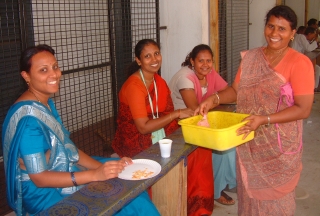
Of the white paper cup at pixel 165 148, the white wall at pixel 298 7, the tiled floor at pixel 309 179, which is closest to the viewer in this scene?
the white paper cup at pixel 165 148

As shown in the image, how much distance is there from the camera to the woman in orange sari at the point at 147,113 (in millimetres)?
3004

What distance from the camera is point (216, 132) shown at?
2166 millimetres

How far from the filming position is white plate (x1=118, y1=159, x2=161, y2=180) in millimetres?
2033

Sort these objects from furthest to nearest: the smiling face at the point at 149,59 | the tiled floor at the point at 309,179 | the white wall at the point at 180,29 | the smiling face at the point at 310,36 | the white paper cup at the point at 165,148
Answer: the smiling face at the point at 310,36 → the white wall at the point at 180,29 → the tiled floor at the point at 309,179 → the smiling face at the point at 149,59 → the white paper cup at the point at 165,148

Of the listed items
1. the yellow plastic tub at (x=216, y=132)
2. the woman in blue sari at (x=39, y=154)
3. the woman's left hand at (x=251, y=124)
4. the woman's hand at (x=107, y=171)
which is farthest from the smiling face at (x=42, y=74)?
the woman's left hand at (x=251, y=124)

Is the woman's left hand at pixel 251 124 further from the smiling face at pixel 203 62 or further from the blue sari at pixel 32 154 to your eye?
the smiling face at pixel 203 62

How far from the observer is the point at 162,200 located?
8.38 ft

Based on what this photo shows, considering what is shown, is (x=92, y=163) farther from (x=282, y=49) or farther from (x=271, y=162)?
(x=282, y=49)

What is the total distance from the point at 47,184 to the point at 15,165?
0.72 ft

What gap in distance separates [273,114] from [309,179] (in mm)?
2133

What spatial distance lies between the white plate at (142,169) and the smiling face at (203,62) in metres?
1.56

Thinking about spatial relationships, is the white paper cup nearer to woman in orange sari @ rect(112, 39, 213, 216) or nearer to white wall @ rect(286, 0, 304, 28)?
woman in orange sari @ rect(112, 39, 213, 216)

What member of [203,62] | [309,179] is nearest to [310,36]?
[309,179]

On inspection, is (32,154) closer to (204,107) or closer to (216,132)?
(216,132)
